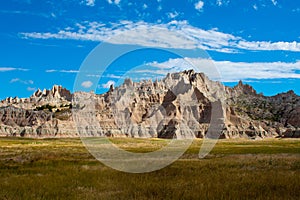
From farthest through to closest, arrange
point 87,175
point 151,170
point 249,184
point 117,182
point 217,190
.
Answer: point 151,170, point 87,175, point 117,182, point 249,184, point 217,190

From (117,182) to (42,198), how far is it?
462 cm

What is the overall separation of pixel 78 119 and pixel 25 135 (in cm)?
2995

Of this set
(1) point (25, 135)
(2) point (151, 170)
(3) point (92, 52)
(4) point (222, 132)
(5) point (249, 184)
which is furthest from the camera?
(4) point (222, 132)

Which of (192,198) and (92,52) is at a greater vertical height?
(92,52)

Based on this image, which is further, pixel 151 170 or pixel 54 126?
pixel 54 126

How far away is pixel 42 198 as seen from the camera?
482 inches

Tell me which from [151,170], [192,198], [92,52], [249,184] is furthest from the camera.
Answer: [92,52]

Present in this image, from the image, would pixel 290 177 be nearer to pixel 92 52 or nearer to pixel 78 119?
pixel 92 52

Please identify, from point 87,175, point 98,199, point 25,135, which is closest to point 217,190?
point 98,199

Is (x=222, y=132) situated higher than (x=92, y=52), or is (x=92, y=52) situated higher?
(x=92, y=52)

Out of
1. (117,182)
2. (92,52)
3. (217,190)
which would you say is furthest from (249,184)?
(92,52)

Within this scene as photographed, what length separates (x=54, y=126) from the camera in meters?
173

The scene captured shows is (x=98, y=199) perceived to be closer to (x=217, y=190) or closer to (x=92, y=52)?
(x=217, y=190)

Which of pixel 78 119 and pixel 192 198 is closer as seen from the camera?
pixel 192 198
